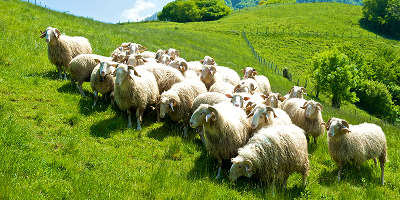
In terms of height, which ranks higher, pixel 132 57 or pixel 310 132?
pixel 132 57

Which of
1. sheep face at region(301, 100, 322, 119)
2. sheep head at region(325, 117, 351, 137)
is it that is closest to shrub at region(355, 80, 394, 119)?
sheep face at region(301, 100, 322, 119)

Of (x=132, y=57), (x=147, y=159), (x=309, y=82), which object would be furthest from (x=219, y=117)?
(x=309, y=82)

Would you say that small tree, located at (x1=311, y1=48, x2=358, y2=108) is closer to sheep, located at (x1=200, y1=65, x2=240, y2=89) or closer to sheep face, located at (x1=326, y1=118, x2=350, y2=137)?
sheep, located at (x1=200, y1=65, x2=240, y2=89)

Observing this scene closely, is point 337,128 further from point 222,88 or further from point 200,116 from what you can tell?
point 222,88

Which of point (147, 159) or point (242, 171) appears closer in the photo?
point (242, 171)

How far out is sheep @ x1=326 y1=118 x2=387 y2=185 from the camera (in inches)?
301

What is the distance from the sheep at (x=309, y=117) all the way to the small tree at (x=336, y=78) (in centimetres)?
2736

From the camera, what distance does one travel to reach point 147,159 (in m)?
6.98

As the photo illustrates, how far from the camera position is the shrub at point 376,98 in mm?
40406

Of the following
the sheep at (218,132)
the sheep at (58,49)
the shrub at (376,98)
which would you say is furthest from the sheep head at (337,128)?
the shrub at (376,98)

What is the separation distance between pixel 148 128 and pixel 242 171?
3.63 meters

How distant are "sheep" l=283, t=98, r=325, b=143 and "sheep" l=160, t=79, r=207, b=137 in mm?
3262

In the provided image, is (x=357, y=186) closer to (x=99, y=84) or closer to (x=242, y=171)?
(x=242, y=171)

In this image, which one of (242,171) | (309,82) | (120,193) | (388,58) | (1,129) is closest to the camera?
(120,193)
